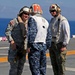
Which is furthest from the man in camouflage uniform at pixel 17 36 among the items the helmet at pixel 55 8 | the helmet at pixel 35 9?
the helmet at pixel 55 8

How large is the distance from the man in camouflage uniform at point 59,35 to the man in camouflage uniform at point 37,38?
0.53 m

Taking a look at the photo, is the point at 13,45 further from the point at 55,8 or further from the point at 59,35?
the point at 55,8

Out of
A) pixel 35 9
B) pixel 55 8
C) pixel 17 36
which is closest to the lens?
pixel 35 9

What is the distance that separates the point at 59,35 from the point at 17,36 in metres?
1.10

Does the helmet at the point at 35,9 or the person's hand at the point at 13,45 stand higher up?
the helmet at the point at 35,9

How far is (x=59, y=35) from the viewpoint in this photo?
26.6ft

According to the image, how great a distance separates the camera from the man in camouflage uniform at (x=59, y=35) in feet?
26.2

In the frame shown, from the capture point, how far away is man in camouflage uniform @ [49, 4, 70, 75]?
798 cm

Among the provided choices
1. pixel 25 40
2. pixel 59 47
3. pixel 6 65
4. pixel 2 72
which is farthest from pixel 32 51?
pixel 6 65

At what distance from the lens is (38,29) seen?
7312 millimetres

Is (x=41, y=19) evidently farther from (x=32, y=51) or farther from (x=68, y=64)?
(x=68, y=64)

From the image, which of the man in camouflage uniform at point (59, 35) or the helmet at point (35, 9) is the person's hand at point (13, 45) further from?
the man in camouflage uniform at point (59, 35)

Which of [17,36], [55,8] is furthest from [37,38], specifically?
[55,8]

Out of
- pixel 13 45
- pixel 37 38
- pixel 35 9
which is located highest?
pixel 35 9
